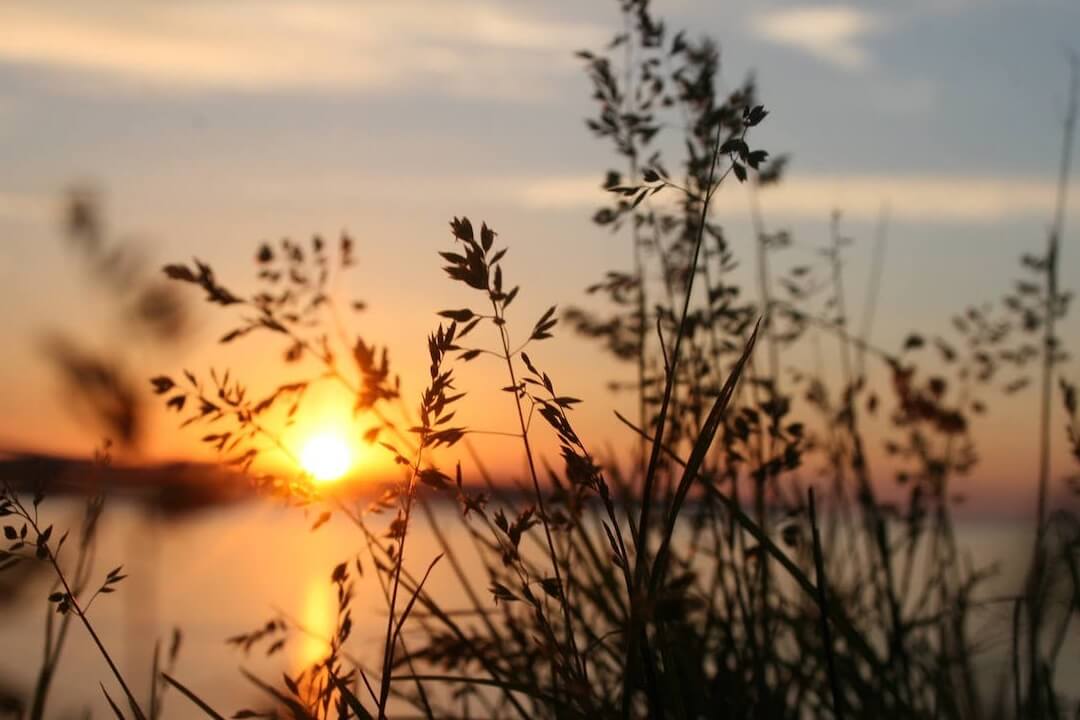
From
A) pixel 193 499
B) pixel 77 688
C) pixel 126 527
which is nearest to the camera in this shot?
pixel 126 527

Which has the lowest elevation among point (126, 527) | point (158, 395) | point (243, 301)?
point (126, 527)

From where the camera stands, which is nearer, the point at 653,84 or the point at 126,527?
the point at 126,527

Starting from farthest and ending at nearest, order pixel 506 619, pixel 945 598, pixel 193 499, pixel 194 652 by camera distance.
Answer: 1. pixel 194 652
2. pixel 945 598
3. pixel 506 619
4. pixel 193 499

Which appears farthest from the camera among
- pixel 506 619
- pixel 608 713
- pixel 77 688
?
pixel 77 688

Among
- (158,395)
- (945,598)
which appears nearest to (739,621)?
(945,598)

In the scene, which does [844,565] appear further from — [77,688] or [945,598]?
[77,688]

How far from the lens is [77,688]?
11.8ft

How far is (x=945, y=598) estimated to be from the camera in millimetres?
3312

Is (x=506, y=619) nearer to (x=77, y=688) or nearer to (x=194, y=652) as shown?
(x=77, y=688)

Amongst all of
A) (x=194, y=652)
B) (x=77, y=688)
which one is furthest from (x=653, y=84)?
(x=194, y=652)

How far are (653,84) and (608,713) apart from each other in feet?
4.83

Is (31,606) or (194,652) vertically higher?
(31,606)

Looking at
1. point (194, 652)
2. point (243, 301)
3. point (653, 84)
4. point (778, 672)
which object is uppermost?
point (653, 84)

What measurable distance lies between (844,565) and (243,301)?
1.86m
